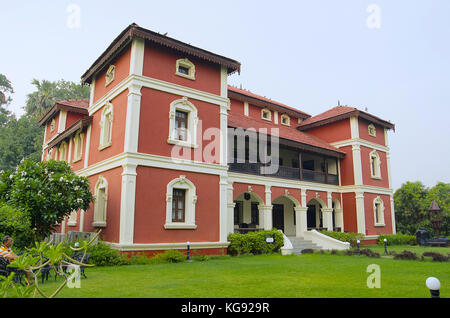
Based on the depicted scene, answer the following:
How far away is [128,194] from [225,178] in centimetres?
464

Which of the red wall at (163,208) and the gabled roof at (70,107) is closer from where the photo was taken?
the red wall at (163,208)

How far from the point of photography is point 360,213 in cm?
2288

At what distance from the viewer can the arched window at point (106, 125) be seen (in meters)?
14.9

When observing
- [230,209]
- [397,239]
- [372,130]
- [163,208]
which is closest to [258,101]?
[372,130]

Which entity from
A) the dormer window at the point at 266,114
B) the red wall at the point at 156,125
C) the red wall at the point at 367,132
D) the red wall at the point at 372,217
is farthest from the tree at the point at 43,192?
the red wall at the point at 367,132

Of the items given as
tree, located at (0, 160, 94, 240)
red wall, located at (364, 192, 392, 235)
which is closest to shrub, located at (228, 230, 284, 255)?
tree, located at (0, 160, 94, 240)

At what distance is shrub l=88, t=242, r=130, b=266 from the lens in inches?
441

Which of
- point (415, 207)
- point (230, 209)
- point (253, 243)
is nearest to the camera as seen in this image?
point (253, 243)

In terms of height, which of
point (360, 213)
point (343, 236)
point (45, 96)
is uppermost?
point (45, 96)

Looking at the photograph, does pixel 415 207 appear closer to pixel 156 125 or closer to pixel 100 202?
pixel 156 125

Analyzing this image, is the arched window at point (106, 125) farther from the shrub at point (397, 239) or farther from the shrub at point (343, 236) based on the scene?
the shrub at point (397, 239)

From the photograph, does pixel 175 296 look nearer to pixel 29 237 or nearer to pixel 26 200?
pixel 29 237

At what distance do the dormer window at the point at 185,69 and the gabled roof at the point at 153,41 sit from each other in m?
0.41

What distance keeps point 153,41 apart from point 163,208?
6.78m
